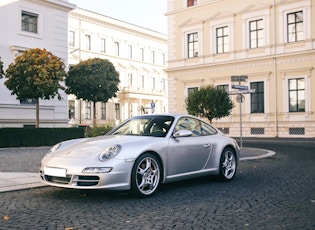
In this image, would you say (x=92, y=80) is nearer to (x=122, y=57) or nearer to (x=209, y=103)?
(x=209, y=103)

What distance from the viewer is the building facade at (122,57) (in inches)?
2076

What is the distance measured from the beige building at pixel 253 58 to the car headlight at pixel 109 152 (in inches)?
822

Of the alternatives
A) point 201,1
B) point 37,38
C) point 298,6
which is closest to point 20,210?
point 37,38

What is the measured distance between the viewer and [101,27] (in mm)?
56375

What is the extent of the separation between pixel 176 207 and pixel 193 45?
3017 centimetres

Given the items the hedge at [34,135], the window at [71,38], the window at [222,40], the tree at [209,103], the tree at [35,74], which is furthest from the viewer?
the window at [71,38]

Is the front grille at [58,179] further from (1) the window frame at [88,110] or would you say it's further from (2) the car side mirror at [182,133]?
(1) the window frame at [88,110]

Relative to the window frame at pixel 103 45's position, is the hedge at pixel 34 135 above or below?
below

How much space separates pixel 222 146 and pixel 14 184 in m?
4.11

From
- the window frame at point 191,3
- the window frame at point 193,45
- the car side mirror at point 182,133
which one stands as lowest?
the car side mirror at point 182,133

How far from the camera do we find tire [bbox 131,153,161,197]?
6230 mm

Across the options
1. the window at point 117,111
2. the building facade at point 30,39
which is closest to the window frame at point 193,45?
the building facade at point 30,39

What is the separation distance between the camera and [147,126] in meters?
7.49

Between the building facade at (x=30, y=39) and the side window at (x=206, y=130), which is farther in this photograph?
the building facade at (x=30, y=39)
